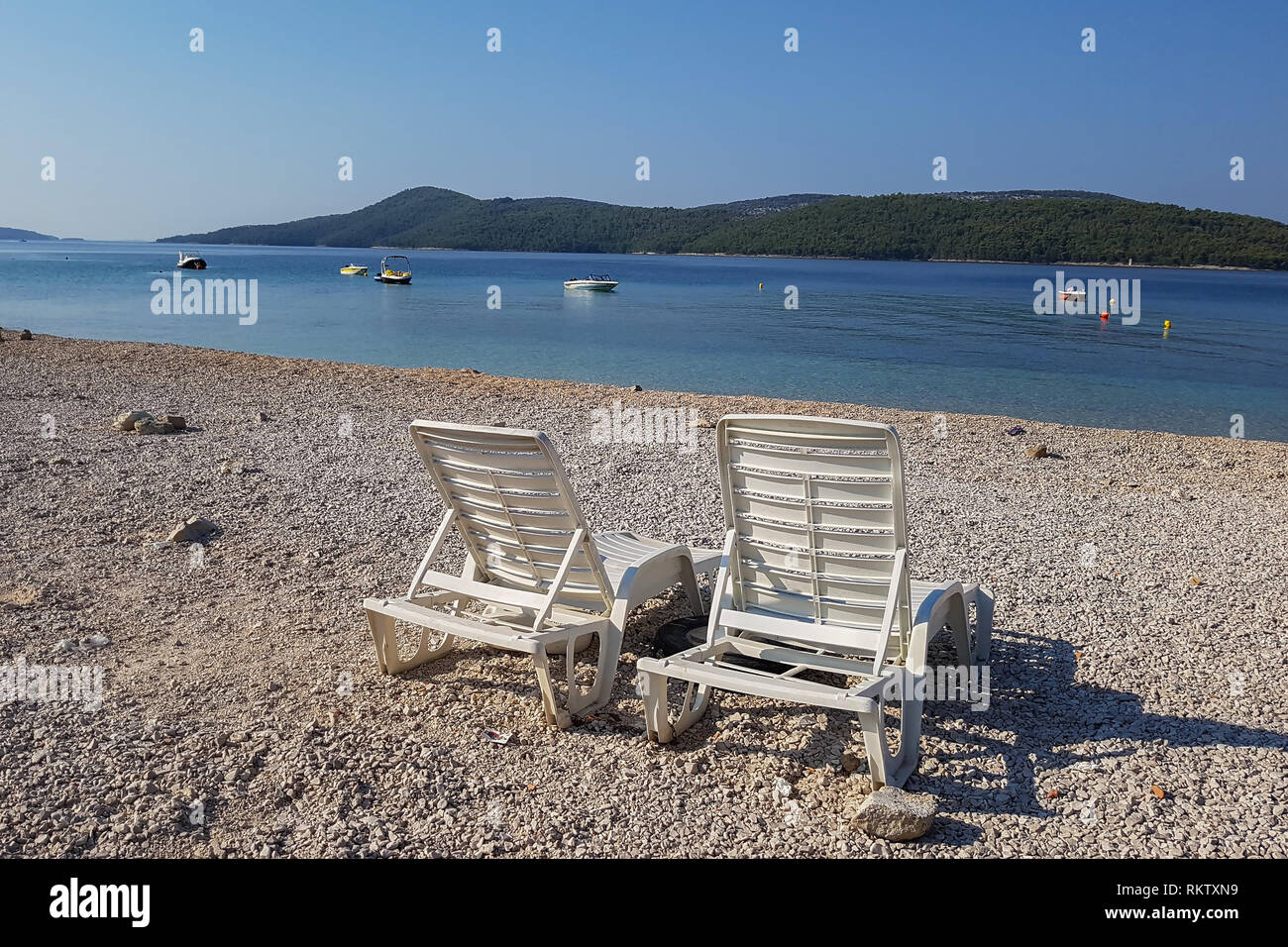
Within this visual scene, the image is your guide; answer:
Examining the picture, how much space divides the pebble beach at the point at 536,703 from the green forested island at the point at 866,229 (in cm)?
11267

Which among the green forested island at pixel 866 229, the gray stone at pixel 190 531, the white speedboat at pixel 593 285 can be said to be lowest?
the gray stone at pixel 190 531

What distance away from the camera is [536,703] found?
457 cm

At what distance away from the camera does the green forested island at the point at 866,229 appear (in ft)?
364

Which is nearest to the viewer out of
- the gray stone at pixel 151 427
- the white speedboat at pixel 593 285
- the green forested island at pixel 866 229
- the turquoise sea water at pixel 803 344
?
the gray stone at pixel 151 427

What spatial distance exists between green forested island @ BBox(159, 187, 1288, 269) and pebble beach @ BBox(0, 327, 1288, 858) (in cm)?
11267

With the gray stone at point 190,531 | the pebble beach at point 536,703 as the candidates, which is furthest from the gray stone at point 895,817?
the gray stone at point 190,531

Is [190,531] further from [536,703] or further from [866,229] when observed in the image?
[866,229]

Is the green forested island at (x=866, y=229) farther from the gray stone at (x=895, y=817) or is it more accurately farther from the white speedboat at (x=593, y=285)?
the gray stone at (x=895, y=817)

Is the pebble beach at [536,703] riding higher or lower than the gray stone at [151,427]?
lower

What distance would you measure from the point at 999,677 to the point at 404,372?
1459 centimetres

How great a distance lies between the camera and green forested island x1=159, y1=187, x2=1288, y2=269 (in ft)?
364

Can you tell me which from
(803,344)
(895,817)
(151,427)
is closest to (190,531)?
(151,427)

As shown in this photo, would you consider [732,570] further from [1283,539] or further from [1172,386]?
[1172,386]

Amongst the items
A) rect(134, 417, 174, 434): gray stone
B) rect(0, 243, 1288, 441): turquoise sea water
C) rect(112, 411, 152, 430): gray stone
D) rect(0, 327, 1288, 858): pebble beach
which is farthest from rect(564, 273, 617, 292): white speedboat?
rect(0, 327, 1288, 858): pebble beach
